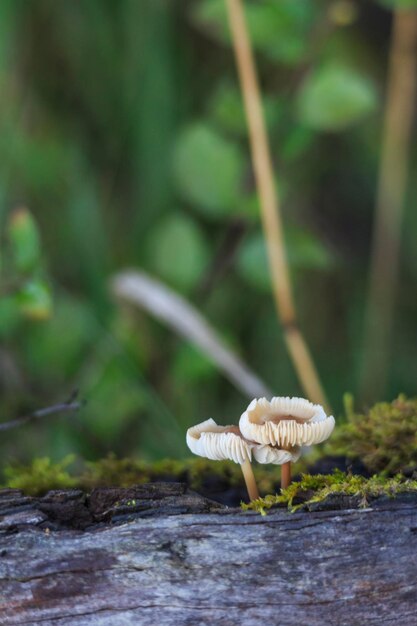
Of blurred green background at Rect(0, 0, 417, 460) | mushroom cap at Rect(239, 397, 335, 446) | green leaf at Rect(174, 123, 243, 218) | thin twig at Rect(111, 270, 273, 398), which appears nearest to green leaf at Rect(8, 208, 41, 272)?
blurred green background at Rect(0, 0, 417, 460)

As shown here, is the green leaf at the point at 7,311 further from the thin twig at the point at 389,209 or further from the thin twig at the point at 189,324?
the thin twig at the point at 389,209

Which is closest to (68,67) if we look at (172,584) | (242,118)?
(242,118)

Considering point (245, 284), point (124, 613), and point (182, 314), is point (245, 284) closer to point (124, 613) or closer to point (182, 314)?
point (182, 314)

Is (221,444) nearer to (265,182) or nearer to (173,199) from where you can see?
(265,182)

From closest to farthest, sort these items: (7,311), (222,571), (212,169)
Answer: (222,571)
(7,311)
(212,169)

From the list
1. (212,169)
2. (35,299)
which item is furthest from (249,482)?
(212,169)

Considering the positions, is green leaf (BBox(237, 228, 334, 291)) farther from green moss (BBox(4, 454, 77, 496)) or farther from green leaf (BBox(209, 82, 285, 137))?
green moss (BBox(4, 454, 77, 496))
